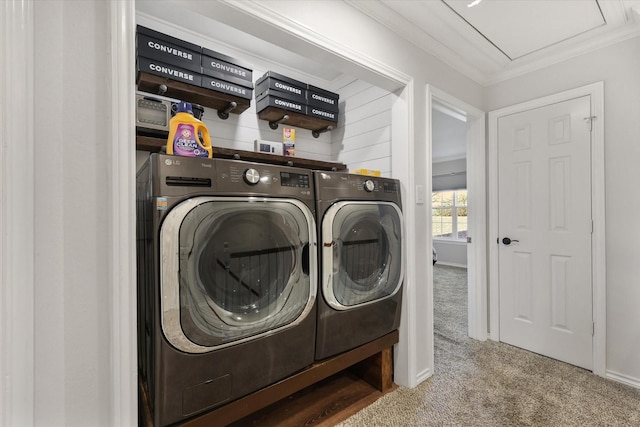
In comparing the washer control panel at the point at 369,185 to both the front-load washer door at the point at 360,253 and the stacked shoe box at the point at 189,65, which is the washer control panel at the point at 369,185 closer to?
the front-load washer door at the point at 360,253

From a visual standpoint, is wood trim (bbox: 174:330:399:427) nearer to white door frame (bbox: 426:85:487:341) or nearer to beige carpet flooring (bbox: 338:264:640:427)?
beige carpet flooring (bbox: 338:264:640:427)

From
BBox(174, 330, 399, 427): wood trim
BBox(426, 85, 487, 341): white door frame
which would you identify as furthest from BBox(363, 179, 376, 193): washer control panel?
BBox(426, 85, 487, 341): white door frame

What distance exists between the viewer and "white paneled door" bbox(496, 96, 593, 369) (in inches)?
85.2

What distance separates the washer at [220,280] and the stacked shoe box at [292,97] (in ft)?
3.45

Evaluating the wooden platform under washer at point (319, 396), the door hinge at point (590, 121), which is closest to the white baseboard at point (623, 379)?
the wooden platform under washer at point (319, 396)

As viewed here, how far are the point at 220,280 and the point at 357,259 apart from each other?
81cm

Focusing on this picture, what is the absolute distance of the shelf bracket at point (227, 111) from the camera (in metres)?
2.02

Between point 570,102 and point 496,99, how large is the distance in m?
0.58

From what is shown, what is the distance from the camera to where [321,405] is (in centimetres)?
173

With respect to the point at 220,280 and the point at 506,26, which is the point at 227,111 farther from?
the point at 506,26

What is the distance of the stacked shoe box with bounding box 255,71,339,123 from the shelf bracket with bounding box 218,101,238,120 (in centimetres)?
24

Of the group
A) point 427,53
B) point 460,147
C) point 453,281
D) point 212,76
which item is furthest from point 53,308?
point 460,147

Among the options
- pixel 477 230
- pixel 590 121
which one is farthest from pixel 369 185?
pixel 590 121
